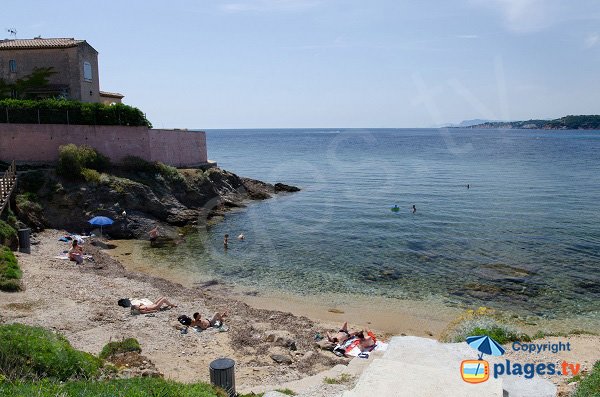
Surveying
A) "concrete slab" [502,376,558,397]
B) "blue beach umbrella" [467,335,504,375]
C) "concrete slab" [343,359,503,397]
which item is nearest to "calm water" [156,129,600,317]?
"blue beach umbrella" [467,335,504,375]

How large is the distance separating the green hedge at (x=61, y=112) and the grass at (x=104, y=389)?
1196 inches

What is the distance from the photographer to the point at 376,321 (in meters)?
19.5

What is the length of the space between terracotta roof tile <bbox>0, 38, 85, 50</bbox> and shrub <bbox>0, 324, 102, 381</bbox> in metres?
34.0

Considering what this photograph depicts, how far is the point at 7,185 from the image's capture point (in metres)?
28.0

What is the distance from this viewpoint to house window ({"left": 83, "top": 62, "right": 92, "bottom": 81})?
40.4 m

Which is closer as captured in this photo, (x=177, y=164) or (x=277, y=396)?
(x=277, y=396)

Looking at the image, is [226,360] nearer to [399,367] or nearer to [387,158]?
[399,367]

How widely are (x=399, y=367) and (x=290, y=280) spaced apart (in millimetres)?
15692

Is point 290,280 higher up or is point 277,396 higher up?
point 277,396

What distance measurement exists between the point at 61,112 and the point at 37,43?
8.66 m

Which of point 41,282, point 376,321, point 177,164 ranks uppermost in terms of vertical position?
point 177,164

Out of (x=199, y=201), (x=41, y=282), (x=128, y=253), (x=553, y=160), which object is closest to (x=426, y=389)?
(x=41, y=282)

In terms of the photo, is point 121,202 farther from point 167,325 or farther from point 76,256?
point 167,325

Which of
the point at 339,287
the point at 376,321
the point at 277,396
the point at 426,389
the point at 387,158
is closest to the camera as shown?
the point at 426,389
